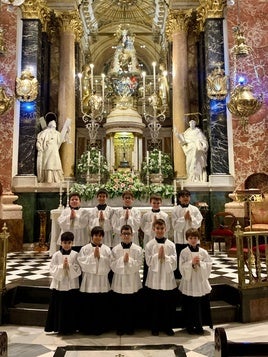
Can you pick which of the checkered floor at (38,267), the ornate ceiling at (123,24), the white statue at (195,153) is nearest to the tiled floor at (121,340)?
the checkered floor at (38,267)

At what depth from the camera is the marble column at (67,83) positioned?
12.1m

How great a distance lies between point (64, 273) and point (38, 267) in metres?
3.42

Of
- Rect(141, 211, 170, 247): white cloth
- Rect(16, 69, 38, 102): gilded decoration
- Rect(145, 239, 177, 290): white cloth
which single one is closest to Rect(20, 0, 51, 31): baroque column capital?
Rect(16, 69, 38, 102): gilded decoration

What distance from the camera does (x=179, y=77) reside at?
12453 millimetres

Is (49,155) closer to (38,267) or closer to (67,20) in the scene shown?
(38,267)

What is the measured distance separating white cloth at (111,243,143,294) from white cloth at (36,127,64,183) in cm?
709

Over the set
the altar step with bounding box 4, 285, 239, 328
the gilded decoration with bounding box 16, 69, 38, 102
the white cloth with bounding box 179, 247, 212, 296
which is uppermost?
the gilded decoration with bounding box 16, 69, 38, 102

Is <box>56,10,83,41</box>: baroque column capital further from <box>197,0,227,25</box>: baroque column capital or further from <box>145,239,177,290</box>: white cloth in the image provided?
<box>145,239,177,290</box>: white cloth

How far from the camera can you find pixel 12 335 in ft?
14.2

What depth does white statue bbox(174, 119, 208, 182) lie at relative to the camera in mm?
11117

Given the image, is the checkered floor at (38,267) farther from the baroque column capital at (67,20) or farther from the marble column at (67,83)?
the baroque column capital at (67,20)

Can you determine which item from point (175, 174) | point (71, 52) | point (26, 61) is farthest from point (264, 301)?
point (71, 52)

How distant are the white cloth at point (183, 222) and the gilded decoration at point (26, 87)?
22.6ft

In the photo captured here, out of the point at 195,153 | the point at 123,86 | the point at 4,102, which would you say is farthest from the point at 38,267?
the point at 123,86
